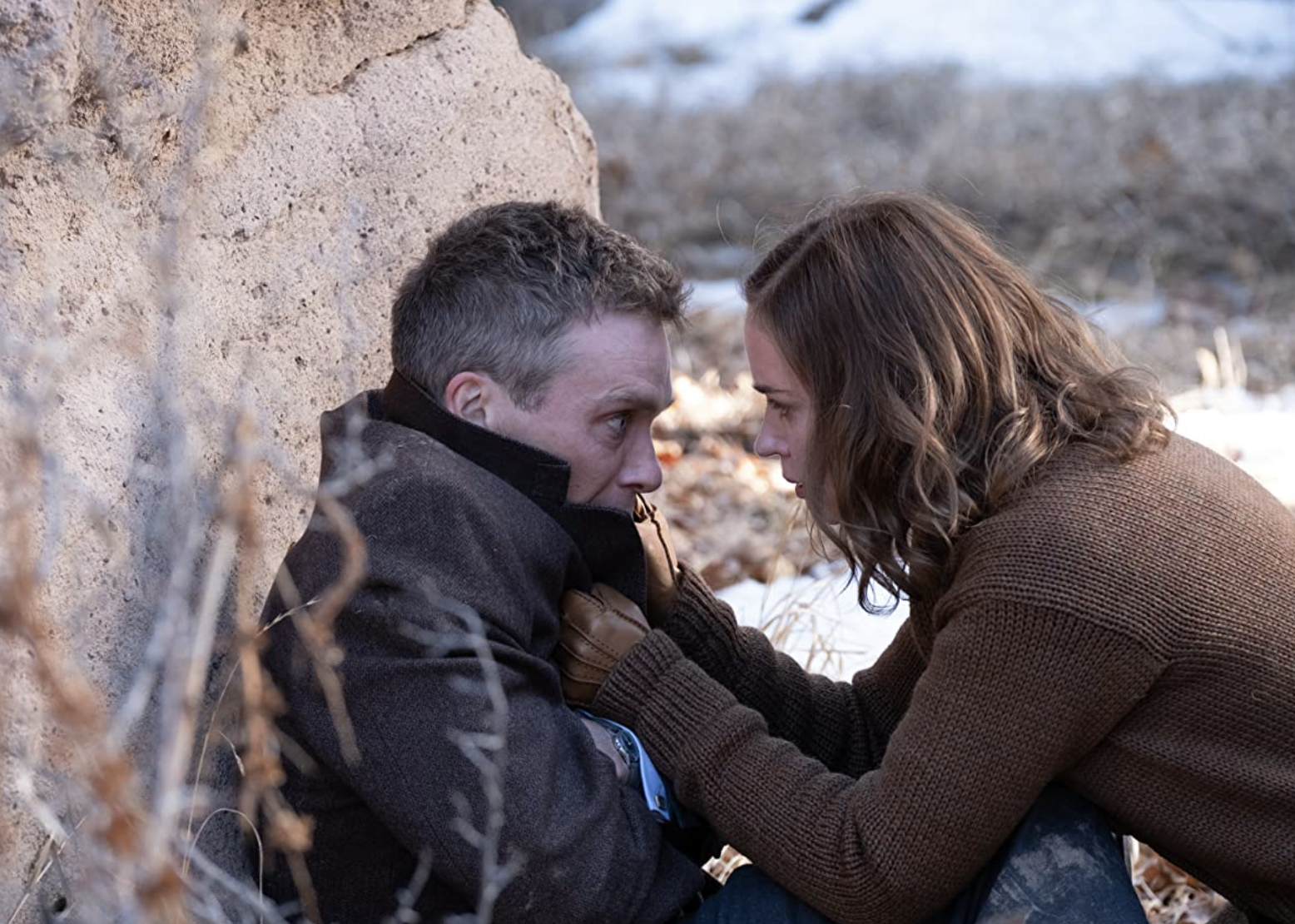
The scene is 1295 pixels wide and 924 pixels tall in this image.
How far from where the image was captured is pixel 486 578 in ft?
7.49

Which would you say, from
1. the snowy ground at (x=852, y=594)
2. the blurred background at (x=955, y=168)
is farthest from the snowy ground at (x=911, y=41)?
the snowy ground at (x=852, y=594)

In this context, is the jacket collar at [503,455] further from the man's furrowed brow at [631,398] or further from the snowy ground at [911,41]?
the snowy ground at [911,41]

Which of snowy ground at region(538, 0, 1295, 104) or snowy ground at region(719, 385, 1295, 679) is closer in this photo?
snowy ground at region(719, 385, 1295, 679)

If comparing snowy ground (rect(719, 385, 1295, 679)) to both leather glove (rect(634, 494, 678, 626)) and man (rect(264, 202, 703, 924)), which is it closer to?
leather glove (rect(634, 494, 678, 626))

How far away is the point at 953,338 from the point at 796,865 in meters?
0.79

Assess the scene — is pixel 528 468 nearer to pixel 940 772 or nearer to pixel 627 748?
pixel 627 748

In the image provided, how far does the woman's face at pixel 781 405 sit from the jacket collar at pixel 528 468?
28 cm

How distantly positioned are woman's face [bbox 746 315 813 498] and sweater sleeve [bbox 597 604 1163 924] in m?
0.40

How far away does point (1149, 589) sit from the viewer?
2104 millimetres

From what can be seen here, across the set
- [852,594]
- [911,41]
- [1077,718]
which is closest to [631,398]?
[1077,718]

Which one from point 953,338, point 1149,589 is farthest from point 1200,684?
point 953,338

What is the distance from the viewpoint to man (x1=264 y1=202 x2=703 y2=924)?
7.18ft

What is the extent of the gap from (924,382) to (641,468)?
0.57 m

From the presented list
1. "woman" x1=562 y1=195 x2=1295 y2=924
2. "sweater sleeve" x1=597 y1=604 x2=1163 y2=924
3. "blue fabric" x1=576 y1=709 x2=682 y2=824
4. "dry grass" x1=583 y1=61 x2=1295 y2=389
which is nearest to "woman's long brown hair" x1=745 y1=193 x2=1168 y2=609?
"woman" x1=562 y1=195 x2=1295 y2=924
